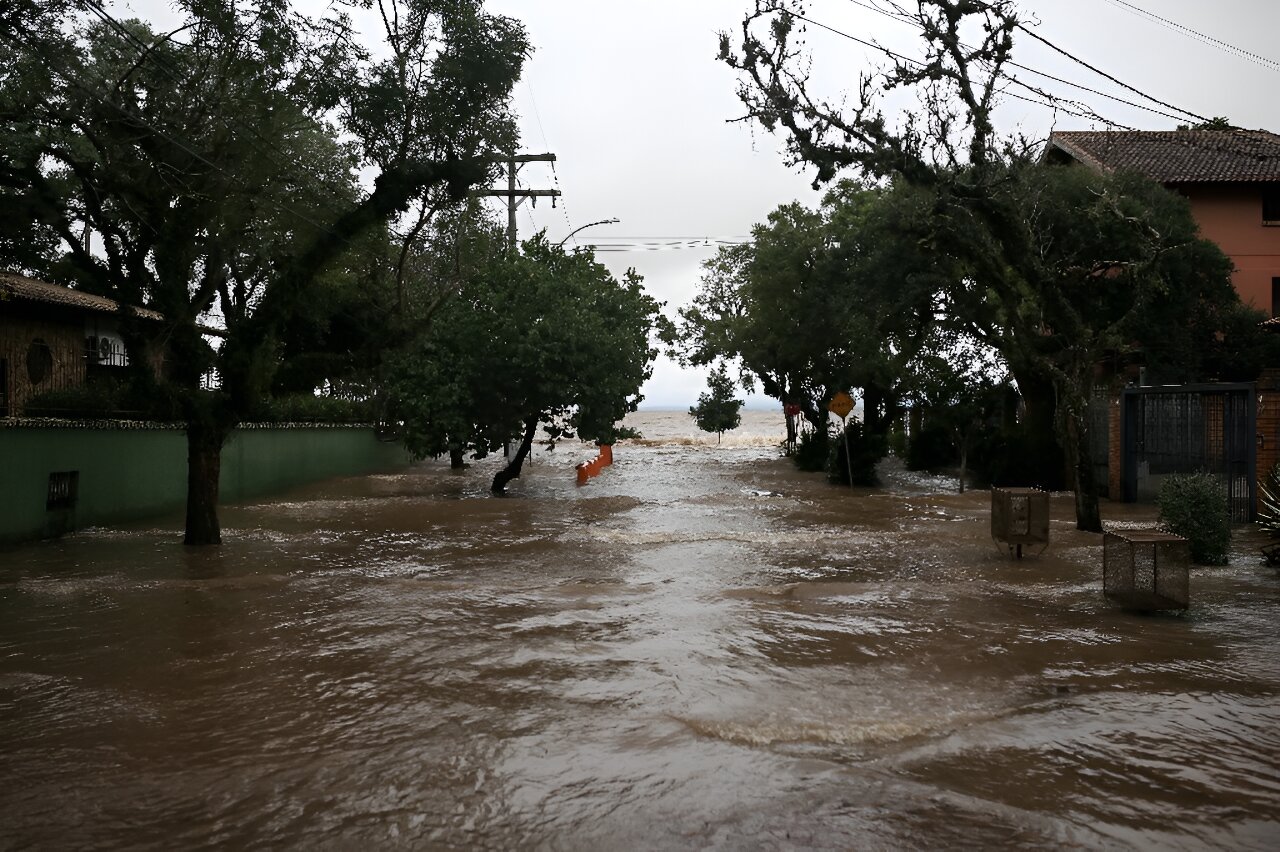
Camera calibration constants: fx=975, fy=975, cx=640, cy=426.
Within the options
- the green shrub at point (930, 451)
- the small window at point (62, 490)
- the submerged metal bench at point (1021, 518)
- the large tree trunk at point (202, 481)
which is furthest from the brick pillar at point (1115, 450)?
the small window at point (62, 490)

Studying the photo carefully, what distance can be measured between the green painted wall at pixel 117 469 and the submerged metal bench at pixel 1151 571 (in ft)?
48.1

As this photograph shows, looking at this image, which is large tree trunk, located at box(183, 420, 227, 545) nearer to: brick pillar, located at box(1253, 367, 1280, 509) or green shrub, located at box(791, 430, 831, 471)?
brick pillar, located at box(1253, 367, 1280, 509)

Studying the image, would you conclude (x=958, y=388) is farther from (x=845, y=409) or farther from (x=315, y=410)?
(x=315, y=410)

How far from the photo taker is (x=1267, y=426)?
16938mm

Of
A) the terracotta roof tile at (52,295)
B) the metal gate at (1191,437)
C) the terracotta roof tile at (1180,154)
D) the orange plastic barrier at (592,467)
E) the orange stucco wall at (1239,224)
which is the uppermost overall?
the terracotta roof tile at (1180,154)

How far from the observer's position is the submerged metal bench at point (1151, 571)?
9203 millimetres

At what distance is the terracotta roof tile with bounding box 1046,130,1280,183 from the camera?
2966 centimetres

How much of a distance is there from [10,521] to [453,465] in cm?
2180

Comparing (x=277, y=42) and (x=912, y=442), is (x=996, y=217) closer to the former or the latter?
(x=277, y=42)

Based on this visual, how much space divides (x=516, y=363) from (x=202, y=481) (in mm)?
9179

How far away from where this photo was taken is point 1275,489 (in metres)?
14.2

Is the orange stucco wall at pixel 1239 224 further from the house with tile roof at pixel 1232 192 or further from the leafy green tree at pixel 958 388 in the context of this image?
the leafy green tree at pixel 958 388

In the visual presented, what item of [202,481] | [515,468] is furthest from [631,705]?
[515,468]

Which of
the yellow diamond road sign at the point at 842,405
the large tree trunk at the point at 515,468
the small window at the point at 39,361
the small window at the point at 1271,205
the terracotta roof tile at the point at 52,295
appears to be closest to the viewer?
the terracotta roof tile at the point at 52,295
